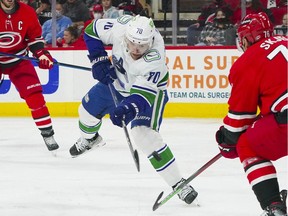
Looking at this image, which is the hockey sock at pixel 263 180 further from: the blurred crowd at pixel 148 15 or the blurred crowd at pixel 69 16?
the blurred crowd at pixel 69 16

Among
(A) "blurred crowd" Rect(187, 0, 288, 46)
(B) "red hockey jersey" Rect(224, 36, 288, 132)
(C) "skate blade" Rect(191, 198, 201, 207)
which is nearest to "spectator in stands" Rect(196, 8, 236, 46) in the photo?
(A) "blurred crowd" Rect(187, 0, 288, 46)

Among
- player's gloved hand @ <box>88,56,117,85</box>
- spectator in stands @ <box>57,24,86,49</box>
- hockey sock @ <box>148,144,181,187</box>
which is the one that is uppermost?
player's gloved hand @ <box>88,56,117,85</box>

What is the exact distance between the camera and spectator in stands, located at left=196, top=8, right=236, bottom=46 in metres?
6.95

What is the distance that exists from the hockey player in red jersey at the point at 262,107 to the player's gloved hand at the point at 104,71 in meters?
1.41

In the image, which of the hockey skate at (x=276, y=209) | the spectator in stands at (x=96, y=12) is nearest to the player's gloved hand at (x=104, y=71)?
the hockey skate at (x=276, y=209)

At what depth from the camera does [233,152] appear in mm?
3176

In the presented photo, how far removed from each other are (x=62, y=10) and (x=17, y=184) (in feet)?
10.5

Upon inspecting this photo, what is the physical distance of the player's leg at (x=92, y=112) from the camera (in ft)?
14.7

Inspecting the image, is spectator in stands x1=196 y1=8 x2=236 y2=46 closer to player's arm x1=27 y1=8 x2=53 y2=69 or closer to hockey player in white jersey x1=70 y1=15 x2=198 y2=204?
player's arm x1=27 y1=8 x2=53 y2=69

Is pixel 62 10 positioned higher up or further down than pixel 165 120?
higher up

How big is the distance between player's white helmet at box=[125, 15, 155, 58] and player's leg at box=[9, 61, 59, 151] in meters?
1.47

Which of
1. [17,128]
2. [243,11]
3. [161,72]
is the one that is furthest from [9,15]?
[243,11]

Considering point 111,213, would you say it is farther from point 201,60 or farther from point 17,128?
point 201,60

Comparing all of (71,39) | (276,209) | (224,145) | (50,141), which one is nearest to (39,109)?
(50,141)
